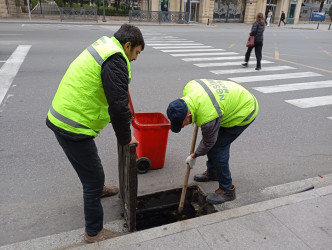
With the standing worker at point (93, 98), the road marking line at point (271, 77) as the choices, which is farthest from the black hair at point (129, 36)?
Result: the road marking line at point (271, 77)

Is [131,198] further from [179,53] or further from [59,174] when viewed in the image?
[179,53]

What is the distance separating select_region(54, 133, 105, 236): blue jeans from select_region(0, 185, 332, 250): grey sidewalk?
0.22m

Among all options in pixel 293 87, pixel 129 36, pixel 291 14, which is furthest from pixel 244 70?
pixel 291 14

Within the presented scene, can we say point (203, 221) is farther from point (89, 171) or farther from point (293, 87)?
point (293, 87)

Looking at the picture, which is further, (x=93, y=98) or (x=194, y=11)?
(x=194, y=11)

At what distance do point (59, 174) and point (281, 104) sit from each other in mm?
5117

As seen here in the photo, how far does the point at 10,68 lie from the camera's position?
8414 millimetres

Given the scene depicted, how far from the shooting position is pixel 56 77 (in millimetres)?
7812

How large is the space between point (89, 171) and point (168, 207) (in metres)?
1.43

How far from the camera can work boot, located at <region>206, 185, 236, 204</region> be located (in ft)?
10.7

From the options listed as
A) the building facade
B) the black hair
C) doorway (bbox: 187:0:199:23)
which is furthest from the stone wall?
the black hair

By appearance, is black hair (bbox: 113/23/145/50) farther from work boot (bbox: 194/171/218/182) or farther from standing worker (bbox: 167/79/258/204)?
work boot (bbox: 194/171/218/182)

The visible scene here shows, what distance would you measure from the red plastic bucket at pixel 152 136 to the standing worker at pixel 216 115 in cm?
70

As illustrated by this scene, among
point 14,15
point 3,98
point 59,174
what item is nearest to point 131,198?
point 59,174
